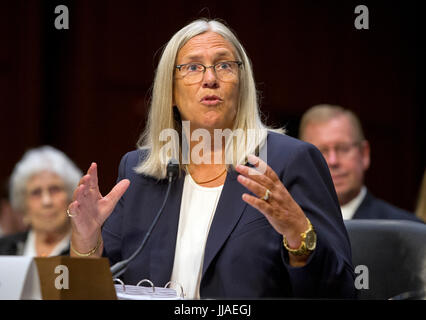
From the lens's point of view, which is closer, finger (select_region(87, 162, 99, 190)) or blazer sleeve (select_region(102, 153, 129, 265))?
finger (select_region(87, 162, 99, 190))

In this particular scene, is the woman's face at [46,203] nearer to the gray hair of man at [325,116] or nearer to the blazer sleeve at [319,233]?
the gray hair of man at [325,116]

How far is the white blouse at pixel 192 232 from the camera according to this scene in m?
2.04

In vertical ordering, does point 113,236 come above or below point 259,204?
below

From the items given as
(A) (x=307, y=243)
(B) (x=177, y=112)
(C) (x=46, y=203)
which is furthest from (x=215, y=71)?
(C) (x=46, y=203)

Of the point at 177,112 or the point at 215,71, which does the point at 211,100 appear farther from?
the point at 177,112

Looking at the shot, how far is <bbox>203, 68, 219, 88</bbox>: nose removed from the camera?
2131 mm

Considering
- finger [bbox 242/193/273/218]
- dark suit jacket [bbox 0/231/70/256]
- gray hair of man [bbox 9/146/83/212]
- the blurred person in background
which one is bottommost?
the blurred person in background

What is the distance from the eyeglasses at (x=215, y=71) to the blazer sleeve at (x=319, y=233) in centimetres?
33

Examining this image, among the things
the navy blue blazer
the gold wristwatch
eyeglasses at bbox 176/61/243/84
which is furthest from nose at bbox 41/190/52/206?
the gold wristwatch

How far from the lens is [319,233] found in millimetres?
1786

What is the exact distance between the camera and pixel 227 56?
2.22m

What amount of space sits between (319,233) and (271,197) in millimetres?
257

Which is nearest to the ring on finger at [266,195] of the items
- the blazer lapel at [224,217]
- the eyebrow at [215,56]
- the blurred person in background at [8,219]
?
the blazer lapel at [224,217]

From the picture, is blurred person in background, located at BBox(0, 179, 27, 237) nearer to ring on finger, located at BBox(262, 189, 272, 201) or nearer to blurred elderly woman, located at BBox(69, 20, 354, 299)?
blurred elderly woman, located at BBox(69, 20, 354, 299)
